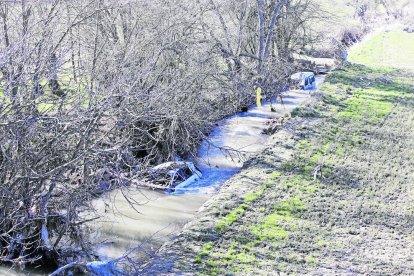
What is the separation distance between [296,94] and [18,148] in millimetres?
22166

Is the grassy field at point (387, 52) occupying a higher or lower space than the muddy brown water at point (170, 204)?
higher

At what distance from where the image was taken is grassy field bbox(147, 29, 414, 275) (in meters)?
12.5


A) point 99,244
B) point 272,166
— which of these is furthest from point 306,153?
point 99,244

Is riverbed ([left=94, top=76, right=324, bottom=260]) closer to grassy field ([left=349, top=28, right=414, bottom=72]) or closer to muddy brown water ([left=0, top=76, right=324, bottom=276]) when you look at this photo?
muddy brown water ([left=0, top=76, right=324, bottom=276])

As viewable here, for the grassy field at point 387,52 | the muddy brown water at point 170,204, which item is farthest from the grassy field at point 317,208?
the grassy field at point 387,52

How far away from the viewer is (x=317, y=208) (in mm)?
15211

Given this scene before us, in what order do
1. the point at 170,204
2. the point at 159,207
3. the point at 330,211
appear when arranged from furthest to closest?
the point at 170,204, the point at 159,207, the point at 330,211

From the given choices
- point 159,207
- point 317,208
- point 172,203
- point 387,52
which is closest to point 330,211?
point 317,208

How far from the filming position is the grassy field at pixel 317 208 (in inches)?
492

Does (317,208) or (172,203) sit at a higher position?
(172,203)

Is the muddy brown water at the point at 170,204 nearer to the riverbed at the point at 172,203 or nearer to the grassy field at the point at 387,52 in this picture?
the riverbed at the point at 172,203

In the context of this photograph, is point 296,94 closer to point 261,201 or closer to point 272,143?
point 272,143

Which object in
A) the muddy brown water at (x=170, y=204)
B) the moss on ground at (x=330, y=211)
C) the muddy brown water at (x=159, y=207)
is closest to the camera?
the moss on ground at (x=330, y=211)

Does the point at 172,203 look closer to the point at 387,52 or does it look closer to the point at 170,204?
the point at 170,204
